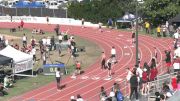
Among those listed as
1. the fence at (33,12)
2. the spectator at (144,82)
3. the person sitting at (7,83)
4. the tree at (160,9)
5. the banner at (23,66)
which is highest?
the tree at (160,9)

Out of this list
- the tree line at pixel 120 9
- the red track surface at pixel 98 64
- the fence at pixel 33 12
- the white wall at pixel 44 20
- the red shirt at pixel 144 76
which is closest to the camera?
the red shirt at pixel 144 76

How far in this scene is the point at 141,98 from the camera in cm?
2234

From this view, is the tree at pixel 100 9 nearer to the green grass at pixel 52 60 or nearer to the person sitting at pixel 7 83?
the green grass at pixel 52 60

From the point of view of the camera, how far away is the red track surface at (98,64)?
2819 centimetres

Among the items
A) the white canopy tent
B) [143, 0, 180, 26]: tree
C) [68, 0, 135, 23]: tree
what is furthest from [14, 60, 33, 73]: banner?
[68, 0, 135, 23]: tree

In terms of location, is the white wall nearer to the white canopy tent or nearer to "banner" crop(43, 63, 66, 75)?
"banner" crop(43, 63, 66, 75)

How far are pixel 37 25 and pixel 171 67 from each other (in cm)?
3261

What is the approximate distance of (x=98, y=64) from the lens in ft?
119

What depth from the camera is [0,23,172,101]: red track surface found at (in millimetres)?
28188

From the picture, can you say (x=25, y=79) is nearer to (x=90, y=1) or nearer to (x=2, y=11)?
(x=90, y=1)

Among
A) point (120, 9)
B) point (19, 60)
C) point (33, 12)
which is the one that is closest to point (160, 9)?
point (120, 9)

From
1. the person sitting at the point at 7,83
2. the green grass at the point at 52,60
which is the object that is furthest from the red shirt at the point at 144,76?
the person sitting at the point at 7,83

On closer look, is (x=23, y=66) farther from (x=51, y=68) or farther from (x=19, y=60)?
(x=51, y=68)

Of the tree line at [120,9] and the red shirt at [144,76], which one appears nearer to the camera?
the red shirt at [144,76]
